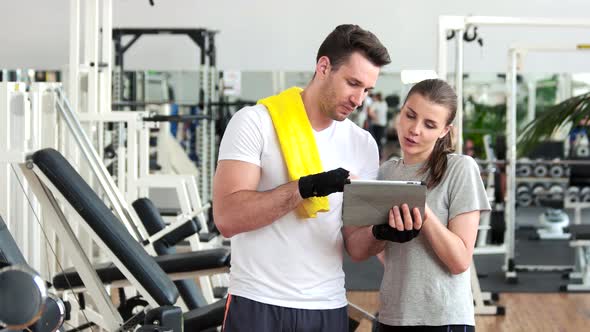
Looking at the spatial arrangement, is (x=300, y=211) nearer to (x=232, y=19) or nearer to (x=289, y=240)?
(x=289, y=240)

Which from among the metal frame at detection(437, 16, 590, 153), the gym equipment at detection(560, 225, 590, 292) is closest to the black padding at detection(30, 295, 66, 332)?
the metal frame at detection(437, 16, 590, 153)

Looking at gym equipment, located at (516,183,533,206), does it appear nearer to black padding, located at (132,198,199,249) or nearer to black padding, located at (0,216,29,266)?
black padding, located at (132,198,199,249)

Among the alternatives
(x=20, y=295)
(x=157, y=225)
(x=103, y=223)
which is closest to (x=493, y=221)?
(x=157, y=225)

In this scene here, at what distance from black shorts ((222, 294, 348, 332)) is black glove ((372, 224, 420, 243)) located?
0.21 meters

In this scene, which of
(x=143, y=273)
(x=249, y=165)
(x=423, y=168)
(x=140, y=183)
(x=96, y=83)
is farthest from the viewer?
(x=140, y=183)

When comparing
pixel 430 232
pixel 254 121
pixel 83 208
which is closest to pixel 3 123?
pixel 83 208

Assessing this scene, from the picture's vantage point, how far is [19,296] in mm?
1285

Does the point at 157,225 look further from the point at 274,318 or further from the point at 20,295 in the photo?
the point at 20,295

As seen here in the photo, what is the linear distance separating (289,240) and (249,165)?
181 mm

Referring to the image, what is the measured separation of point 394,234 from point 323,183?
7.7 inches

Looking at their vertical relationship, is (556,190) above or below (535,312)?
above

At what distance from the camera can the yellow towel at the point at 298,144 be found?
6.62 feet

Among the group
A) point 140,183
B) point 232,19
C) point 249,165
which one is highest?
point 232,19

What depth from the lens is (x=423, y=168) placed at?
7.13 feet
